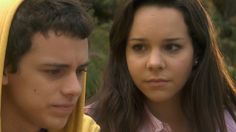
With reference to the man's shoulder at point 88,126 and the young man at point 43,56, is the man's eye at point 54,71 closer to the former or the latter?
the young man at point 43,56

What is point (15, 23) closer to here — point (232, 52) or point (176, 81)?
point (176, 81)

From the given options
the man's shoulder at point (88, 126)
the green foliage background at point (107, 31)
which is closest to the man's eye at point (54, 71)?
the man's shoulder at point (88, 126)

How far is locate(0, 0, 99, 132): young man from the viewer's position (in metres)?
2.86

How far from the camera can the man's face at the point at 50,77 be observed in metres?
2.85

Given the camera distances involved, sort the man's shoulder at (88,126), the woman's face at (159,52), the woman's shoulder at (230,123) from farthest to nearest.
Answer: the woman's shoulder at (230,123), the woman's face at (159,52), the man's shoulder at (88,126)

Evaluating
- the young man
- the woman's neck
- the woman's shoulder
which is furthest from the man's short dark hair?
the woman's shoulder

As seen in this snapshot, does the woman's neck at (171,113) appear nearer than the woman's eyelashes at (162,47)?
No

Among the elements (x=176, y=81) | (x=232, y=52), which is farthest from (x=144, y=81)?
(x=232, y=52)

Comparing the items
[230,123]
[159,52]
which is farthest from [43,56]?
[230,123]

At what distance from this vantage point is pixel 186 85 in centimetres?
403

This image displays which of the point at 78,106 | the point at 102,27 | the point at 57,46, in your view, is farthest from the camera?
the point at 102,27

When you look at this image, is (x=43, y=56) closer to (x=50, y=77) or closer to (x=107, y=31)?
(x=50, y=77)

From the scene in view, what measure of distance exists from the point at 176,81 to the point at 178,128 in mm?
386

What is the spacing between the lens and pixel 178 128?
13.4 ft
